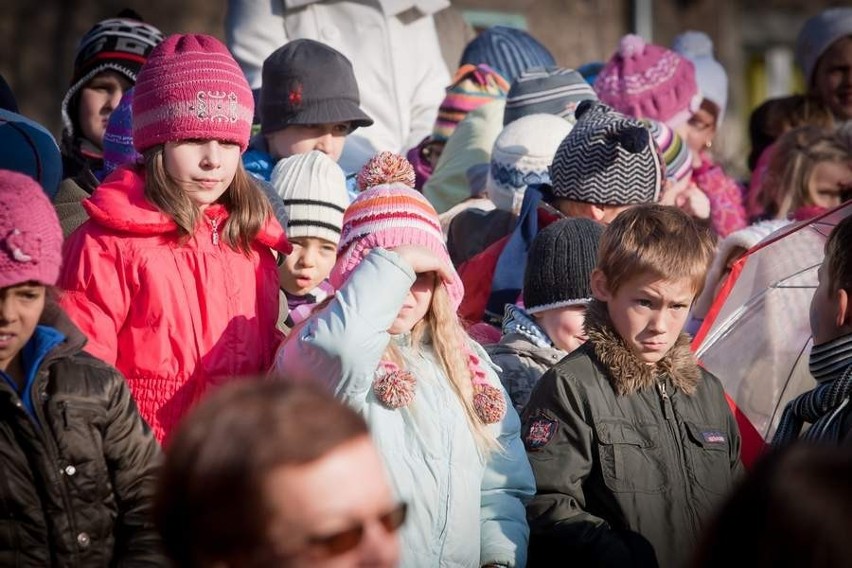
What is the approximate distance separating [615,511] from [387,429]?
2.38 feet

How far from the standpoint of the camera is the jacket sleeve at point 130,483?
11.4ft

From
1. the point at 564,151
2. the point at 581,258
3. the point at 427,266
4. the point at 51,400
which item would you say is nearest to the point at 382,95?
the point at 564,151

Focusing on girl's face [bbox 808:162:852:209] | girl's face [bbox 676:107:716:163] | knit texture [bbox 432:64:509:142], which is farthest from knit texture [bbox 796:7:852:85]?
knit texture [bbox 432:64:509:142]

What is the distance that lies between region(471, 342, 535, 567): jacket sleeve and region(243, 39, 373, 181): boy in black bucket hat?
1964mm

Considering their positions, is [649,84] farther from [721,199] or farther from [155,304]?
[155,304]

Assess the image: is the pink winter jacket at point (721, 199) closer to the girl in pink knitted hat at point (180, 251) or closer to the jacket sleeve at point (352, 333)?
the girl in pink knitted hat at point (180, 251)

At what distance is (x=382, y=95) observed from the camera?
745 cm

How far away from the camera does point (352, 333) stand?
153 inches

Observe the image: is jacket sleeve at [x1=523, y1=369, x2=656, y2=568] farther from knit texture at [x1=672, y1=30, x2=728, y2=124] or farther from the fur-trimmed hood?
knit texture at [x1=672, y1=30, x2=728, y2=124]

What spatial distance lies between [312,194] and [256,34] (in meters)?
2.18

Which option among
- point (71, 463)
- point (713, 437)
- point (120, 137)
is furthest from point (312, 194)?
point (71, 463)

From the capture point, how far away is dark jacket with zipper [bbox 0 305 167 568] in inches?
132

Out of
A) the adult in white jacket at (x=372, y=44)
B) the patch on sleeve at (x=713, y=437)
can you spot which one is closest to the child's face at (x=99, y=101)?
the adult in white jacket at (x=372, y=44)

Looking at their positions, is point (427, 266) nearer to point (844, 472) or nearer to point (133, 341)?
point (133, 341)
